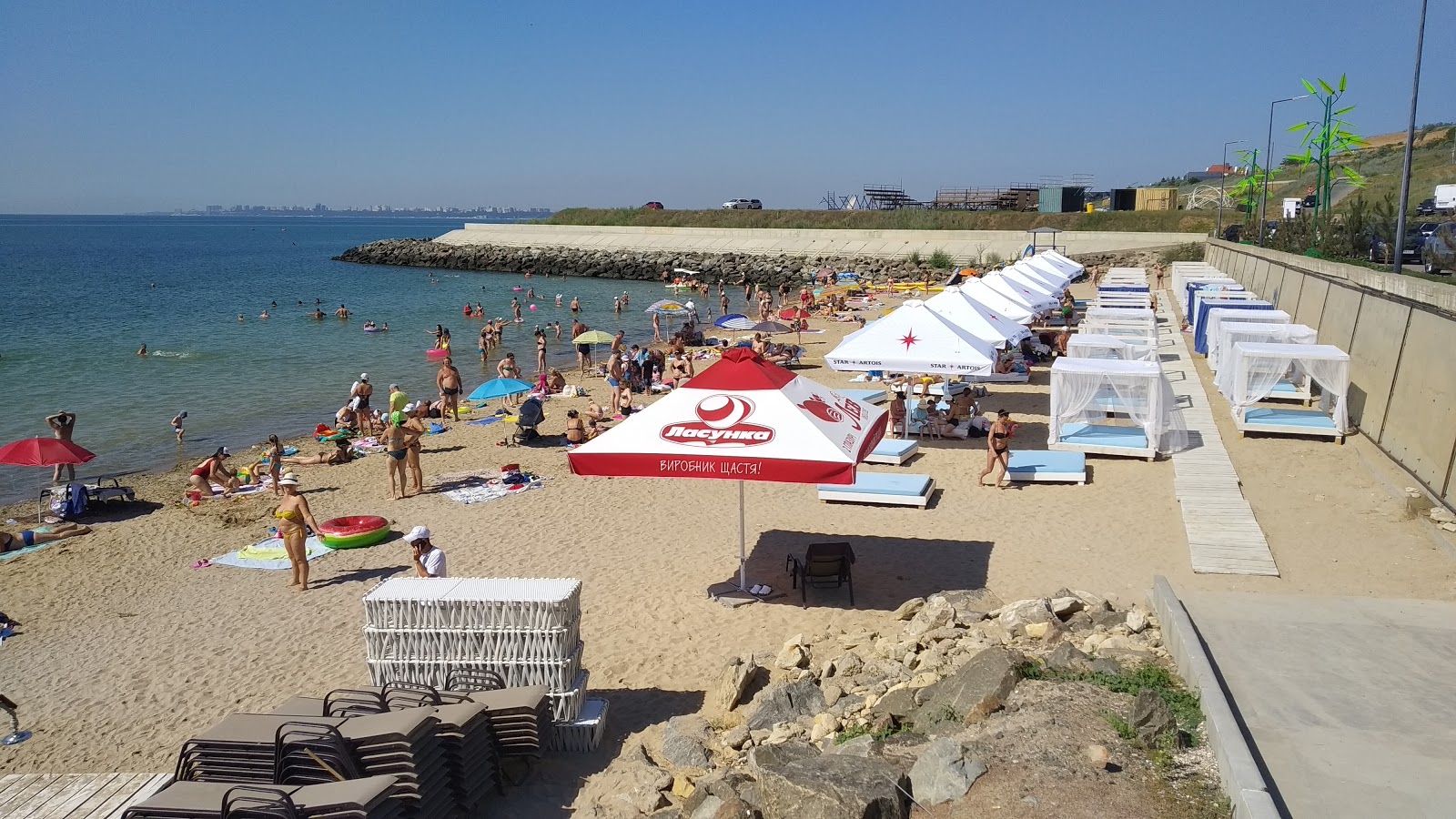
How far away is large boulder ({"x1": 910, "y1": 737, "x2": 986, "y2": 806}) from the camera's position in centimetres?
530

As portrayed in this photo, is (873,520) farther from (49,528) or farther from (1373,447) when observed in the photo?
(49,528)

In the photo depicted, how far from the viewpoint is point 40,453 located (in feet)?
46.9

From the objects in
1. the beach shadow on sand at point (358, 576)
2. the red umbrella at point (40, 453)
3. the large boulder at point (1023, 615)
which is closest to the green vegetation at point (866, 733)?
the large boulder at point (1023, 615)

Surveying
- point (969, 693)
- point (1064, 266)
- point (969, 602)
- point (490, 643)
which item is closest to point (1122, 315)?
point (1064, 266)

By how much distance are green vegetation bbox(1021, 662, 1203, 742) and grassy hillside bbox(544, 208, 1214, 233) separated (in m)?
59.3

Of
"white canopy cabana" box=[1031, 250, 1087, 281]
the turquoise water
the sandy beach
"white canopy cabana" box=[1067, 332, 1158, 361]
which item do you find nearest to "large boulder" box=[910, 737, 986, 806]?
the sandy beach

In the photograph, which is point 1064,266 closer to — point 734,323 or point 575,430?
point 734,323

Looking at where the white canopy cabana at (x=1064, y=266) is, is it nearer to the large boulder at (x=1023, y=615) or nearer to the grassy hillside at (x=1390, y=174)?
the grassy hillside at (x=1390, y=174)

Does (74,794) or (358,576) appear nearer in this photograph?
(74,794)

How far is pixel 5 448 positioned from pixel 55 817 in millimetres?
10387

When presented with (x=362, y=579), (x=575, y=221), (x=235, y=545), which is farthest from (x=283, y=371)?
(x=575, y=221)

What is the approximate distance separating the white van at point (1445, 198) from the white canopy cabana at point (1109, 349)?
25183 millimetres

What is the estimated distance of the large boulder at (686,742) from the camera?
6.70m

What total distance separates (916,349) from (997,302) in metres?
5.78
